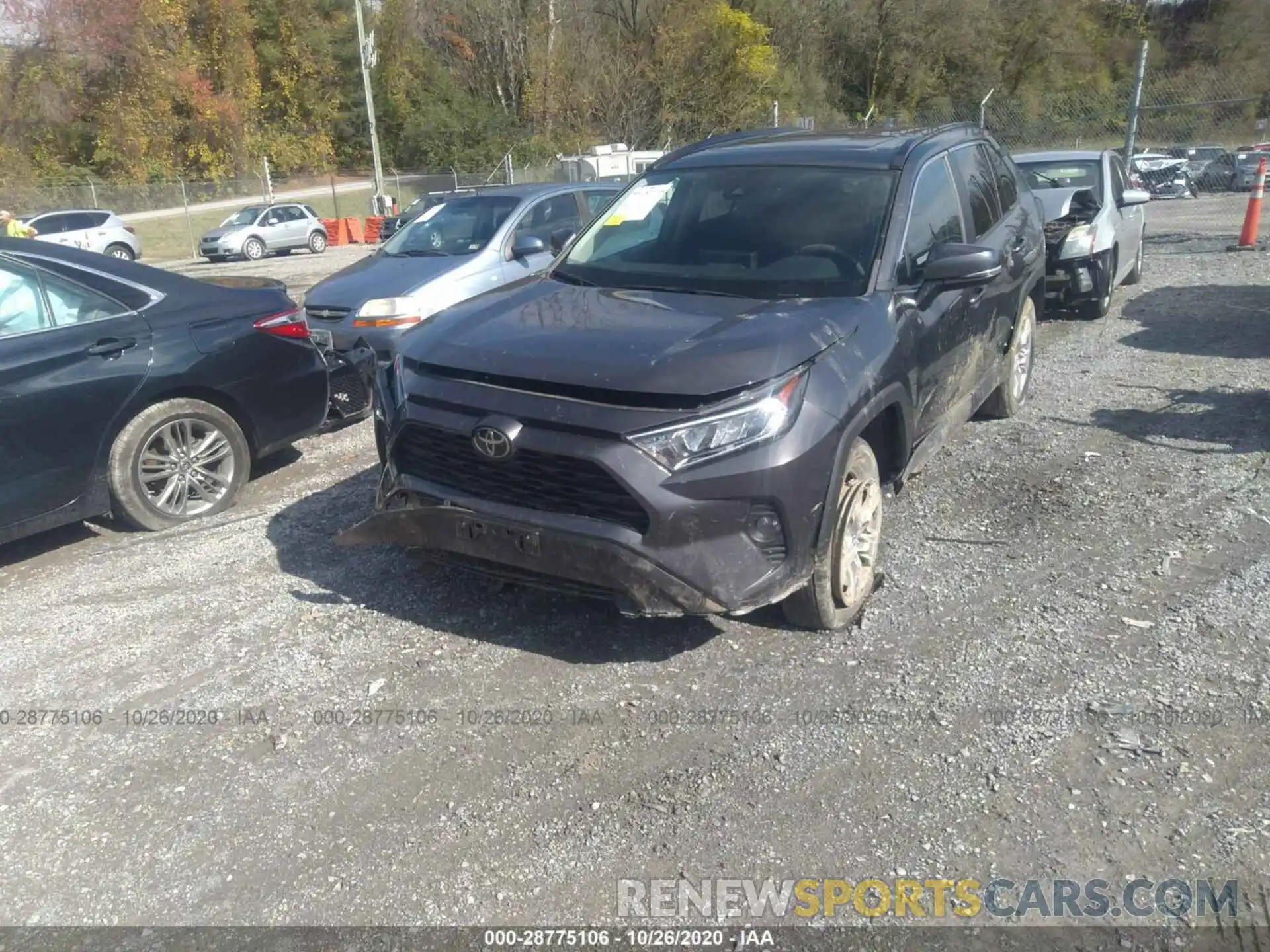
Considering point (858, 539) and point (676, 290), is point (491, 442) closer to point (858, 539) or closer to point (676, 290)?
point (676, 290)

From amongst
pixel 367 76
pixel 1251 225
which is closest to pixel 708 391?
pixel 1251 225

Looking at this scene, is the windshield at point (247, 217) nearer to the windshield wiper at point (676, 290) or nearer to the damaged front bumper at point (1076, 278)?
the damaged front bumper at point (1076, 278)

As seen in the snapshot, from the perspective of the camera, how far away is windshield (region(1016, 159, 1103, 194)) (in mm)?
10578

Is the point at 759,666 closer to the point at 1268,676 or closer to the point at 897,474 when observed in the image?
the point at 897,474

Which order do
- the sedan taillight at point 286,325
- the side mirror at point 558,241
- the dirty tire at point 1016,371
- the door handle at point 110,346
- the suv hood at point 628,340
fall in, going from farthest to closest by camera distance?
the side mirror at point 558,241 < the dirty tire at point 1016,371 < the sedan taillight at point 286,325 < the door handle at point 110,346 < the suv hood at point 628,340

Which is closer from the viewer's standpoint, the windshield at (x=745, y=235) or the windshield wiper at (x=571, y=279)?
the windshield at (x=745, y=235)

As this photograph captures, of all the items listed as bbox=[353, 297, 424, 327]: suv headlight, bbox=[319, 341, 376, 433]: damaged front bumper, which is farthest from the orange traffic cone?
bbox=[319, 341, 376, 433]: damaged front bumper

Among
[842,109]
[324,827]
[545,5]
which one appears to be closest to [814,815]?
[324,827]

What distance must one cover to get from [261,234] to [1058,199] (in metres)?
23.6

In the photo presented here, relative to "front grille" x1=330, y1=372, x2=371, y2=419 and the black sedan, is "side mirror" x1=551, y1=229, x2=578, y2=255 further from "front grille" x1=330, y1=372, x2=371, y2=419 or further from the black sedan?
the black sedan

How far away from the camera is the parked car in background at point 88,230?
77.9ft

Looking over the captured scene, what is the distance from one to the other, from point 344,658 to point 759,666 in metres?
1.61

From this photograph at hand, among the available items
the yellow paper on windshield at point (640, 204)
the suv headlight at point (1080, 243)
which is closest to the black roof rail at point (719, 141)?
the yellow paper on windshield at point (640, 204)

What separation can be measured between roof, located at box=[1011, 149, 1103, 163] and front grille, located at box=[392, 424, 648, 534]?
8879 millimetres
